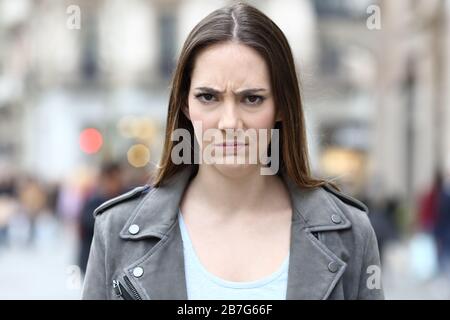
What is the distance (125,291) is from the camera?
214 centimetres

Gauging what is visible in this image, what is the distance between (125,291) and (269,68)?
627 mm

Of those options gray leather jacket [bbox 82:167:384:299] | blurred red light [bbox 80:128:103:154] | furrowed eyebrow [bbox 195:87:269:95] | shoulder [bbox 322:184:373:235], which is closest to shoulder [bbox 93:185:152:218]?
gray leather jacket [bbox 82:167:384:299]

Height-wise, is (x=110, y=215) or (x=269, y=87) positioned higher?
(x=269, y=87)

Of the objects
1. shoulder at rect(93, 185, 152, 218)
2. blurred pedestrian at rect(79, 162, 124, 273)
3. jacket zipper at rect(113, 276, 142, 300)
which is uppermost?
shoulder at rect(93, 185, 152, 218)

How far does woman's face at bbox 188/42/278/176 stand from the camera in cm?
209

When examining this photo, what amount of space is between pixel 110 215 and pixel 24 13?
129 ft

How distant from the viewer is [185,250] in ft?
7.16

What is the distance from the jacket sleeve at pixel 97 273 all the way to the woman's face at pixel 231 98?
0.35 m

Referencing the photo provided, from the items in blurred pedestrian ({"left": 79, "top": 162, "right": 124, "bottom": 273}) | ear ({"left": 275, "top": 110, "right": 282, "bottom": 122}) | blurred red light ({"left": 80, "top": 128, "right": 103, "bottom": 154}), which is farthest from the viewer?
blurred red light ({"left": 80, "top": 128, "right": 103, "bottom": 154})

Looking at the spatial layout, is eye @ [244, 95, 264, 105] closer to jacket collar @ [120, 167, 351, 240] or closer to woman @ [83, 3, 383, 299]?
woman @ [83, 3, 383, 299]

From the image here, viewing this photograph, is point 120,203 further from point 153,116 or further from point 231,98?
point 153,116

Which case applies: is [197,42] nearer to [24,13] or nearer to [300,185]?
[300,185]

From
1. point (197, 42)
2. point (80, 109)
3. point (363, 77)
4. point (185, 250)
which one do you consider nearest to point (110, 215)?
point (185, 250)
